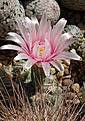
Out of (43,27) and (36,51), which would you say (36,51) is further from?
(43,27)

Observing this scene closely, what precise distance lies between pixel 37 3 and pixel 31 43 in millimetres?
764

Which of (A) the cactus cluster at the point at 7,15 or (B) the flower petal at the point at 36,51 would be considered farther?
(A) the cactus cluster at the point at 7,15

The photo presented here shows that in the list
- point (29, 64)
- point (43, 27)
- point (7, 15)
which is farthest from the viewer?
point (7, 15)

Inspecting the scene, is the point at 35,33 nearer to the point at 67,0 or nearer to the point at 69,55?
the point at 69,55

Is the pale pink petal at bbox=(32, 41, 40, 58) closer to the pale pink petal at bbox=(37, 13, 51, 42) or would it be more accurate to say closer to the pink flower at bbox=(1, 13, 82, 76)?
the pink flower at bbox=(1, 13, 82, 76)

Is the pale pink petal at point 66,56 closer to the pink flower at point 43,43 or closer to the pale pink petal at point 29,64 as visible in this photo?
the pink flower at point 43,43

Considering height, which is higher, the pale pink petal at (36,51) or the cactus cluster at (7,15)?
the cactus cluster at (7,15)

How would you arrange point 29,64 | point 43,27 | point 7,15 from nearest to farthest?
point 29,64, point 43,27, point 7,15

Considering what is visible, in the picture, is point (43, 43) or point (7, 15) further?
point (7, 15)

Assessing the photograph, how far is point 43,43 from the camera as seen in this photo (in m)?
1.03

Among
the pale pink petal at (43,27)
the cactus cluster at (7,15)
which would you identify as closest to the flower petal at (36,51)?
the pale pink petal at (43,27)

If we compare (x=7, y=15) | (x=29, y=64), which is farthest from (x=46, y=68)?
(x=7, y=15)

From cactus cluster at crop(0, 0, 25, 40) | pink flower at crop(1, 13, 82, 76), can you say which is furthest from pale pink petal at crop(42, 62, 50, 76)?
cactus cluster at crop(0, 0, 25, 40)

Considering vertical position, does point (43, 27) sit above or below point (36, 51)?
above
